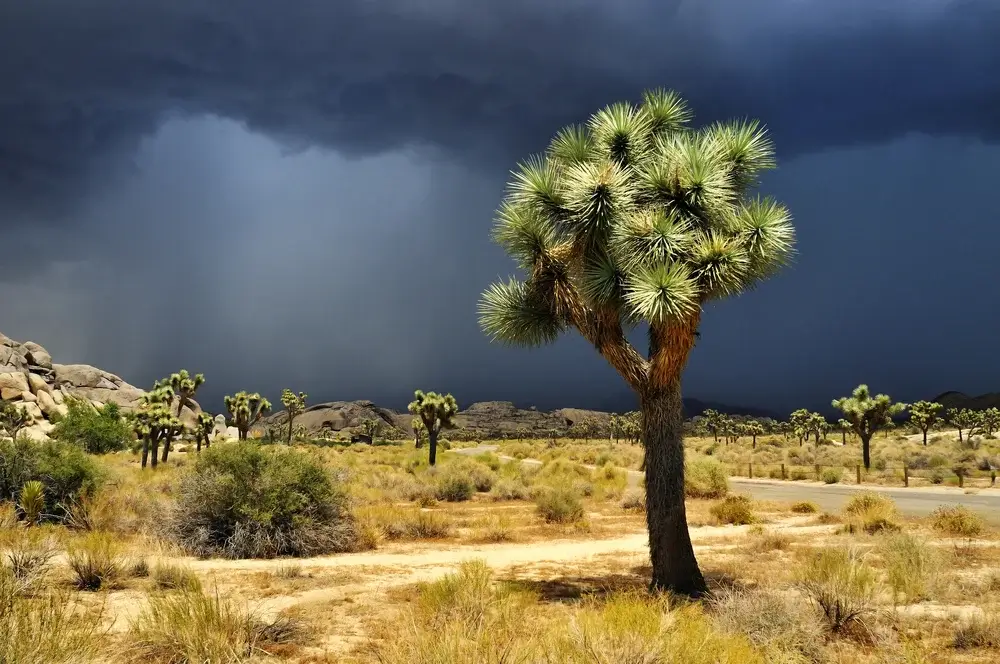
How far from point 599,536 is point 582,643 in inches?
567

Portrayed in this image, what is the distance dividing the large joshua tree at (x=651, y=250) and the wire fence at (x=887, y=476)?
2868cm

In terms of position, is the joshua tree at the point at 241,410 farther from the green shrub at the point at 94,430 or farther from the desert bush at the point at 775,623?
the desert bush at the point at 775,623

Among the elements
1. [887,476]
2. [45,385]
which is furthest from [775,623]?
[45,385]

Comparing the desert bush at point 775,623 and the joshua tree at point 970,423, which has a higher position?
the joshua tree at point 970,423

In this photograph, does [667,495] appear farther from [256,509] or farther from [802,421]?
[802,421]

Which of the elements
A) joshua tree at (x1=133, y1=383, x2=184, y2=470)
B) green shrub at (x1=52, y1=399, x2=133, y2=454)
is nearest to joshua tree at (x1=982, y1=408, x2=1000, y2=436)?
joshua tree at (x1=133, y1=383, x2=184, y2=470)

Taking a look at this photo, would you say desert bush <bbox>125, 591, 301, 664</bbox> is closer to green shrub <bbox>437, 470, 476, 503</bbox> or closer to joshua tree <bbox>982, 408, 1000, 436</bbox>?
green shrub <bbox>437, 470, 476, 503</bbox>

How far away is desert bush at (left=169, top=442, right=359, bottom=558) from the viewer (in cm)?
1445

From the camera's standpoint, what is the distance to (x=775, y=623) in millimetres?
7348

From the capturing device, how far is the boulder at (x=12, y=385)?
6216 cm

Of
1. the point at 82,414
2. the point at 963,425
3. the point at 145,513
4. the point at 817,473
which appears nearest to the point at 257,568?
the point at 145,513

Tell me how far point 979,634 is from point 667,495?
168 inches

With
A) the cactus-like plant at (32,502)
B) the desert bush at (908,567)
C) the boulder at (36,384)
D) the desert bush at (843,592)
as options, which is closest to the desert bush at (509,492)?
the cactus-like plant at (32,502)

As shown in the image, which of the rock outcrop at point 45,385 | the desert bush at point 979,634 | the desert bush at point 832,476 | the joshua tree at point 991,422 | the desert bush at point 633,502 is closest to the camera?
the desert bush at point 979,634
